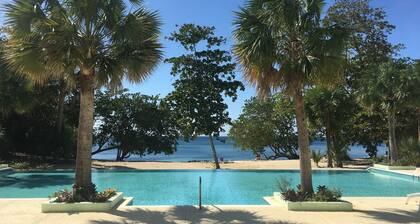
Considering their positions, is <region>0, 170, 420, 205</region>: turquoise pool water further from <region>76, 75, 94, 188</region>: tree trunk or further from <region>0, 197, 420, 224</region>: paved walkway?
<region>0, 197, 420, 224</region>: paved walkway

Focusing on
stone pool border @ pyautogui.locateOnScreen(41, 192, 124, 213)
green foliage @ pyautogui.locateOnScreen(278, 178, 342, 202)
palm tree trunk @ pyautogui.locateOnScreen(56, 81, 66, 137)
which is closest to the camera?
stone pool border @ pyautogui.locateOnScreen(41, 192, 124, 213)

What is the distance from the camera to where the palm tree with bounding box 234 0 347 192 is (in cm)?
1146

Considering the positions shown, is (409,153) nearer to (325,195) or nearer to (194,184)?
(194,184)

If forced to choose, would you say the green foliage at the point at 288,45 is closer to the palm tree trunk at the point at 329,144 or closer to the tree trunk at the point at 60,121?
the palm tree trunk at the point at 329,144

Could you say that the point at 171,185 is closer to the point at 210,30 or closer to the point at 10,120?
the point at 210,30

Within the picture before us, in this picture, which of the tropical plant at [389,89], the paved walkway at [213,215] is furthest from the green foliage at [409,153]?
the paved walkway at [213,215]

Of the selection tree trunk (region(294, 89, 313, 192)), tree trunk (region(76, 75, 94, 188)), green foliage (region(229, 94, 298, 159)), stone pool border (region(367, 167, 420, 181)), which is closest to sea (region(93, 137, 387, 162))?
green foliage (region(229, 94, 298, 159))

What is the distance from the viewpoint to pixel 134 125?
37.3 m

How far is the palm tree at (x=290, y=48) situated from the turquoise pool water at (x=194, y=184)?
165 inches

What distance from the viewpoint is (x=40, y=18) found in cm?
1115

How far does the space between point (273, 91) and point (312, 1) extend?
2494mm

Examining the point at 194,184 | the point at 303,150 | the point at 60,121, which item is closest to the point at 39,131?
the point at 60,121

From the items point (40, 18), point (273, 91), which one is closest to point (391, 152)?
point (273, 91)

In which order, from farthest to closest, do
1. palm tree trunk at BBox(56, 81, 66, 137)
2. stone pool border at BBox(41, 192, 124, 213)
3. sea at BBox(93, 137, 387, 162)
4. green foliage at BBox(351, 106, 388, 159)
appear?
sea at BBox(93, 137, 387, 162), green foliage at BBox(351, 106, 388, 159), palm tree trunk at BBox(56, 81, 66, 137), stone pool border at BBox(41, 192, 124, 213)
